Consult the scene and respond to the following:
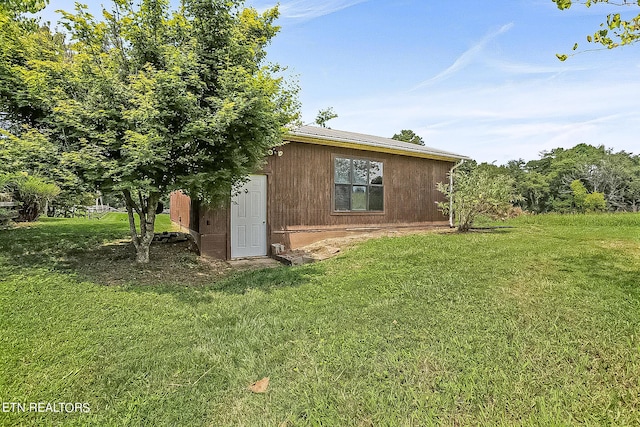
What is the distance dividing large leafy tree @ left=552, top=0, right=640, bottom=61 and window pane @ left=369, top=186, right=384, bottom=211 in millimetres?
6456

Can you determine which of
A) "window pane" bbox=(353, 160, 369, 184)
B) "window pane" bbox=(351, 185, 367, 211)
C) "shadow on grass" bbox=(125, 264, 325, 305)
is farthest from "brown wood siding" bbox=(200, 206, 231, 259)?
"window pane" bbox=(353, 160, 369, 184)

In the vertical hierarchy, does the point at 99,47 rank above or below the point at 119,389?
above

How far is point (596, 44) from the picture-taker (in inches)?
157

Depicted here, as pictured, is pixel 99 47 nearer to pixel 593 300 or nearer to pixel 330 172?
pixel 330 172

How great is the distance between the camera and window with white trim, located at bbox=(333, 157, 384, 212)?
31.2 ft

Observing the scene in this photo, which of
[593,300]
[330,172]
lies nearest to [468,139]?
[330,172]

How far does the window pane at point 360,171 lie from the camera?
Result: 32.2 feet

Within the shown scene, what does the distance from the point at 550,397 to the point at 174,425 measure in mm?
2712

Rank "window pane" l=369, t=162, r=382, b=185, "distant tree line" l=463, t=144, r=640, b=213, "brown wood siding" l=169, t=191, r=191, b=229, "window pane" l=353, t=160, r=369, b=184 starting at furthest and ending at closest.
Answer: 1. "distant tree line" l=463, t=144, r=640, b=213
2. "window pane" l=369, t=162, r=382, b=185
3. "window pane" l=353, t=160, r=369, b=184
4. "brown wood siding" l=169, t=191, r=191, b=229

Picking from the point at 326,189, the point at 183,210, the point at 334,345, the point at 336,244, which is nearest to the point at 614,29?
the point at 334,345

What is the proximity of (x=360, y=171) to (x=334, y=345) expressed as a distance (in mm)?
7235

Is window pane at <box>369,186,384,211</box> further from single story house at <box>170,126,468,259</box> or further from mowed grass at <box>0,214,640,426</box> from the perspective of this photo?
mowed grass at <box>0,214,640,426</box>

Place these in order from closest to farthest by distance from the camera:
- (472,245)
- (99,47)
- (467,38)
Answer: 1. (99,47)
2. (472,245)
3. (467,38)

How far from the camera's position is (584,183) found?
33.9m
